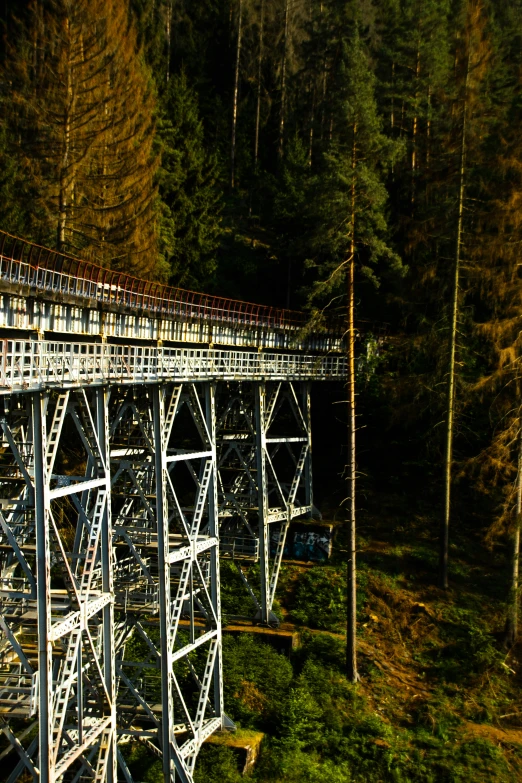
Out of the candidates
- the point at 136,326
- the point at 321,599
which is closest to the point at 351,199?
the point at 136,326

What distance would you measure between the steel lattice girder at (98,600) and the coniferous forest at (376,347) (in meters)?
1.60

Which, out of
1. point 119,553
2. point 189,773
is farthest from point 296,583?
point 189,773

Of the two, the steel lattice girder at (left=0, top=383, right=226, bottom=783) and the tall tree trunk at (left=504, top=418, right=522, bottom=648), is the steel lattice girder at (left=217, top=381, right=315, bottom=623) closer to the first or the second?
the steel lattice girder at (left=0, top=383, right=226, bottom=783)

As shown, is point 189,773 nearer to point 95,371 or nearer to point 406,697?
point 406,697

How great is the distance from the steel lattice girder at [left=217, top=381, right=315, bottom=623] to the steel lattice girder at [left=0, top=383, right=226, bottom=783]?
2.73 m

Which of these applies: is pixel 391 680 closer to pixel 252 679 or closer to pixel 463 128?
pixel 252 679

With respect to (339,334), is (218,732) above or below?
below

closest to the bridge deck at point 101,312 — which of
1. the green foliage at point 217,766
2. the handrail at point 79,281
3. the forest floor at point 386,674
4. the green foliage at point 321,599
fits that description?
the handrail at point 79,281

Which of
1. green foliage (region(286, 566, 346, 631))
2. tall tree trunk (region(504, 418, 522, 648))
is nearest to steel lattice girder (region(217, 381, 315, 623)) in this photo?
green foliage (region(286, 566, 346, 631))

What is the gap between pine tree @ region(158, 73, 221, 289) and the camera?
44.3 metres

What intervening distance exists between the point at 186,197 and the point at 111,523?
97.4ft

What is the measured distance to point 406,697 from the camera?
22859mm

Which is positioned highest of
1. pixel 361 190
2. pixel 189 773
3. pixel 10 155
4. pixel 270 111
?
pixel 270 111

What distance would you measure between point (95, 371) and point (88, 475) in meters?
2.30
